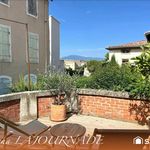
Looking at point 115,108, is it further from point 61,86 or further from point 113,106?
point 61,86

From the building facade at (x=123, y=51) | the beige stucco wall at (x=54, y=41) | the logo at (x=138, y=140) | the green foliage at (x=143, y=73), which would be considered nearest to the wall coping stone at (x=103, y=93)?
the green foliage at (x=143, y=73)

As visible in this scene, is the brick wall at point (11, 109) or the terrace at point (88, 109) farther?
the terrace at point (88, 109)

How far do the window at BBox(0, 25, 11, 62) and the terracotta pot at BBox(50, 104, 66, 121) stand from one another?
273 inches

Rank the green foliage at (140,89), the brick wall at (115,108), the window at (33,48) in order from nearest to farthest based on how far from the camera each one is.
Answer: the green foliage at (140,89) → the brick wall at (115,108) → the window at (33,48)

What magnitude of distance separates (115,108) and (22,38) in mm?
9146

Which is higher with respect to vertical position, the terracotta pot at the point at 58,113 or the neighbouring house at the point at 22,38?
the neighbouring house at the point at 22,38

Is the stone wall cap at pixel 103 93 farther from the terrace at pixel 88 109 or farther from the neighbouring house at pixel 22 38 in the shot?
the neighbouring house at pixel 22 38

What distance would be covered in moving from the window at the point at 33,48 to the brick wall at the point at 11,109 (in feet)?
29.9

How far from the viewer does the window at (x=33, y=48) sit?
1702 centimetres

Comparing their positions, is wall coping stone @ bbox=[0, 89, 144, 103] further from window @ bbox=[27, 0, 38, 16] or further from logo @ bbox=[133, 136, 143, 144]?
window @ bbox=[27, 0, 38, 16]

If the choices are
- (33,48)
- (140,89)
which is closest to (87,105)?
(140,89)

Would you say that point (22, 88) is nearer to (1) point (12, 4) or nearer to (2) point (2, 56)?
(2) point (2, 56)

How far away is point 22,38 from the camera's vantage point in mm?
16062

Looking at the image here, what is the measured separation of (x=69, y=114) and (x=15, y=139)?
5.19 m
